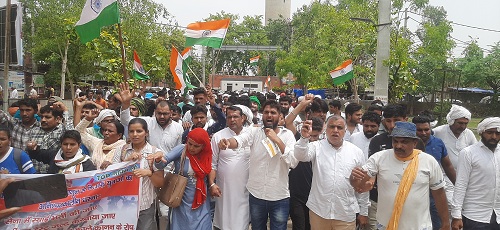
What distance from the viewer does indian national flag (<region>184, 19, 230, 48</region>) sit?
1028 cm

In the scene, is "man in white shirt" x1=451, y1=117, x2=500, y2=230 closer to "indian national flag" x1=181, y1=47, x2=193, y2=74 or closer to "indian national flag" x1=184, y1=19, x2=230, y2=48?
"indian national flag" x1=184, y1=19, x2=230, y2=48

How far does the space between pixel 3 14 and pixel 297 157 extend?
15279 millimetres

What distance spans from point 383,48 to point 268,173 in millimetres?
8366

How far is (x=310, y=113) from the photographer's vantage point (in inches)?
273

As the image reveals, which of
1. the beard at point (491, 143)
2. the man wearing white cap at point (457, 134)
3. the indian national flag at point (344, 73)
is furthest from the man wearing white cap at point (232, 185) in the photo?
the indian national flag at point (344, 73)

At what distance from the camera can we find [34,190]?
4172mm

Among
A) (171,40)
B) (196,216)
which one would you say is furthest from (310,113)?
→ (171,40)

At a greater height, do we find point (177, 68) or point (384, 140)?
point (177, 68)

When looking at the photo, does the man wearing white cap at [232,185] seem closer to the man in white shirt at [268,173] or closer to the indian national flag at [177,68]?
the man in white shirt at [268,173]

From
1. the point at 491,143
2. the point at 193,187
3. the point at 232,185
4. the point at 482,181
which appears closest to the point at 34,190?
the point at 193,187

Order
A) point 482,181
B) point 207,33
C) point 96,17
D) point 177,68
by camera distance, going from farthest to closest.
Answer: point 177,68, point 207,33, point 96,17, point 482,181

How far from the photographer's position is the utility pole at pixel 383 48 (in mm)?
11945

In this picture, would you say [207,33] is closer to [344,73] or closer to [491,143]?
[344,73]

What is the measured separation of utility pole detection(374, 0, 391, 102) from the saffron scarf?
835 centimetres
